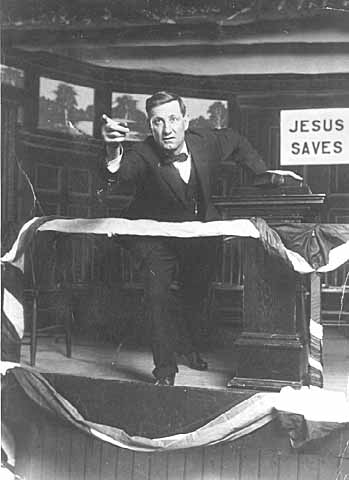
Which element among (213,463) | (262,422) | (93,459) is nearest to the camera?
(262,422)

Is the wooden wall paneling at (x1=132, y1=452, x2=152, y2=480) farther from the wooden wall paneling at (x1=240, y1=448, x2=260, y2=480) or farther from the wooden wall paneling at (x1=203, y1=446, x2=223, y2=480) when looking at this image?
the wooden wall paneling at (x1=240, y1=448, x2=260, y2=480)

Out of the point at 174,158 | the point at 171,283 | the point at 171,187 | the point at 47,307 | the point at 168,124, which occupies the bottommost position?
the point at 47,307

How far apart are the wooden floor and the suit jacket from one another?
2.01 feet

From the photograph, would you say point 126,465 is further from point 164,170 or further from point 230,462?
point 164,170

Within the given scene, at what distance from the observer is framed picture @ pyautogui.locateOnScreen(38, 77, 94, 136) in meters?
2.76

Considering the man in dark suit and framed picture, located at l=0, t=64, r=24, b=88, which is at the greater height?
framed picture, located at l=0, t=64, r=24, b=88

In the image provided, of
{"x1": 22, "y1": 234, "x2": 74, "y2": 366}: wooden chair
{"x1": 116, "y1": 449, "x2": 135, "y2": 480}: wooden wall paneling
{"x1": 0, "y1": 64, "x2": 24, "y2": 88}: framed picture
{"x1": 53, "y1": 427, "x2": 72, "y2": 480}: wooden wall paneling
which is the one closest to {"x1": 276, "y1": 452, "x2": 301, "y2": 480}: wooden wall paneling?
{"x1": 116, "y1": 449, "x2": 135, "y2": 480}: wooden wall paneling

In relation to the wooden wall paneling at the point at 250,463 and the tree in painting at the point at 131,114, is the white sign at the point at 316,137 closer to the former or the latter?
the tree in painting at the point at 131,114

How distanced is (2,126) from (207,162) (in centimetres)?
92

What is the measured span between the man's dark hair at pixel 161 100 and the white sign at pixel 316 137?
1.42ft

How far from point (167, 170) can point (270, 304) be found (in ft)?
2.30

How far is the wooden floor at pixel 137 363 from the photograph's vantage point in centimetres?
249

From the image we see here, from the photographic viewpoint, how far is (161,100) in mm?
2650

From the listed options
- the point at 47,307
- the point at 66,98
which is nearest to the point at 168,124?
the point at 66,98
